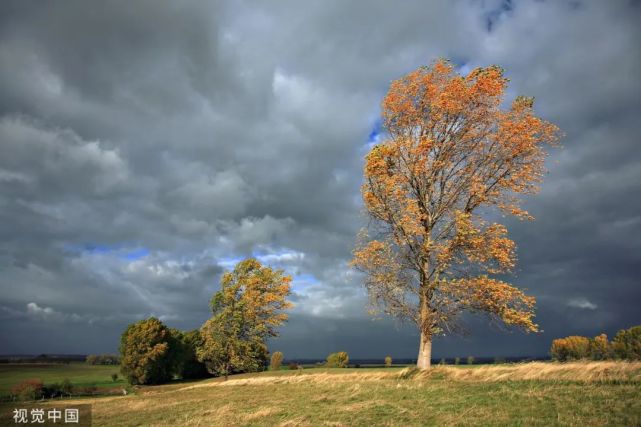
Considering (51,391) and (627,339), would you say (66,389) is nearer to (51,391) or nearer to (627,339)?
(51,391)

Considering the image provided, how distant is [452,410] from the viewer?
1174 cm

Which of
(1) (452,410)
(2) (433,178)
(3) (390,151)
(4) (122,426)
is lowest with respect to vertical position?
(4) (122,426)

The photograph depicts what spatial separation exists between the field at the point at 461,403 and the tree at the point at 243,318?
109ft

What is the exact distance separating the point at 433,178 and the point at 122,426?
1951 centimetres

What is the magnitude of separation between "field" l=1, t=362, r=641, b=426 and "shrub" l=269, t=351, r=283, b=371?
66.5 metres

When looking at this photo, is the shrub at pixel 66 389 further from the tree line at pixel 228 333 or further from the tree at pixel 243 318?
the tree at pixel 243 318

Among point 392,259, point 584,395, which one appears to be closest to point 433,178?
point 392,259

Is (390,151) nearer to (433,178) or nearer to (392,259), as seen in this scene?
(433,178)

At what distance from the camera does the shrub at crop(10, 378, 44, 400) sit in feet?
214

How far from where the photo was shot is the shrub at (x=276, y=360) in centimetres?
8350

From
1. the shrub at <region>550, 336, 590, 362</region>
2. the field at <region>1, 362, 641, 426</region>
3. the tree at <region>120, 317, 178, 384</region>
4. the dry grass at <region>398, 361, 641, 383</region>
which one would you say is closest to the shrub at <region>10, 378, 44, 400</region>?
the tree at <region>120, 317, 178, 384</region>

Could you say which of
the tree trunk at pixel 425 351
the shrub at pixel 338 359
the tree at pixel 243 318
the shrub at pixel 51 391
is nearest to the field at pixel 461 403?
the tree trunk at pixel 425 351

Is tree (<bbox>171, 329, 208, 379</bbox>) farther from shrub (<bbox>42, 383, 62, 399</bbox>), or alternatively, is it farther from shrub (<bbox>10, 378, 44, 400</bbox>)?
shrub (<bbox>10, 378, 44, 400</bbox>)

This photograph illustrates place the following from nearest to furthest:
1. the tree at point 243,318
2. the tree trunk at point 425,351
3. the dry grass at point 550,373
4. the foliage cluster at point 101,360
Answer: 1. the dry grass at point 550,373
2. the tree trunk at point 425,351
3. the tree at point 243,318
4. the foliage cluster at point 101,360
